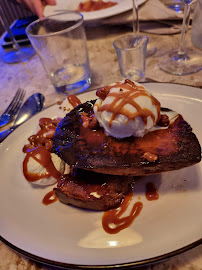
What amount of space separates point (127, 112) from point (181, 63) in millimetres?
1383

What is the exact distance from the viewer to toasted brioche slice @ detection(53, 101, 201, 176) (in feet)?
3.87

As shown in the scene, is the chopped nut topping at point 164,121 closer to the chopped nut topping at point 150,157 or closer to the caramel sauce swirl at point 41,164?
the chopped nut topping at point 150,157

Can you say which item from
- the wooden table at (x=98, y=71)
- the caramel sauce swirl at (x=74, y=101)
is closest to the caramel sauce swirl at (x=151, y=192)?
the caramel sauce swirl at (x=74, y=101)

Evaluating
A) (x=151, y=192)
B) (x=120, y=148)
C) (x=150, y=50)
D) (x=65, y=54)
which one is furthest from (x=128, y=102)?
(x=150, y=50)

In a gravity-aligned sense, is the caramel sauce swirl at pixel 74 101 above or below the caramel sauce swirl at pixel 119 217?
above

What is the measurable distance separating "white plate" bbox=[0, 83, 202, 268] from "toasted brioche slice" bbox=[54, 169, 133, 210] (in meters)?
0.05

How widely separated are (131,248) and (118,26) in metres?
2.89

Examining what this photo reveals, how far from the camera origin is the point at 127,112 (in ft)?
3.97

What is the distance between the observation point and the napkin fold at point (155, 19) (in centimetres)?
264

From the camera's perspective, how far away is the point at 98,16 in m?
2.82

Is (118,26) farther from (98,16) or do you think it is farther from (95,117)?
(95,117)

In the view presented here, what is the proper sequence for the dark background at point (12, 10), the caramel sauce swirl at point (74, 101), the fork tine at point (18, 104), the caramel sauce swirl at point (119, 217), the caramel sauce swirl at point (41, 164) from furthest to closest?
the dark background at point (12, 10)
the fork tine at point (18, 104)
the caramel sauce swirl at point (74, 101)
the caramel sauce swirl at point (41, 164)
the caramel sauce swirl at point (119, 217)

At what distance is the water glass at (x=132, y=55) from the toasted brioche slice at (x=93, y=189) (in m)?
1.15

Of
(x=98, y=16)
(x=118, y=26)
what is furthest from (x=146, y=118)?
(x=118, y=26)
